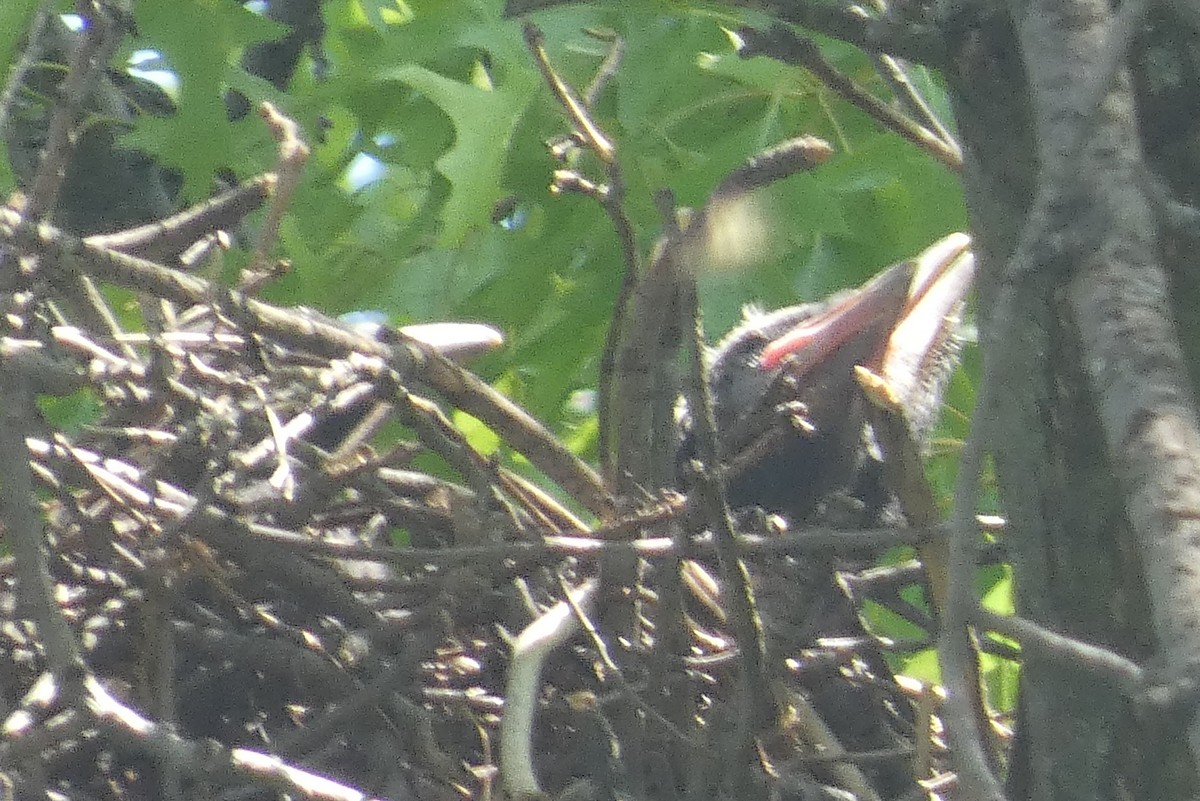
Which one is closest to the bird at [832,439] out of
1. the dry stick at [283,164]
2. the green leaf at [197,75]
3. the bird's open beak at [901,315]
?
the bird's open beak at [901,315]

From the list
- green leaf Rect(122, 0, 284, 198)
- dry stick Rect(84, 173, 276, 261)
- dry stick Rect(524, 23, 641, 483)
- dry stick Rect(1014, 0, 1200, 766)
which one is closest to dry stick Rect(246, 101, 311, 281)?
dry stick Rect(84, 173, 276, 261)

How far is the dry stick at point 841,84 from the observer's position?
1.02m

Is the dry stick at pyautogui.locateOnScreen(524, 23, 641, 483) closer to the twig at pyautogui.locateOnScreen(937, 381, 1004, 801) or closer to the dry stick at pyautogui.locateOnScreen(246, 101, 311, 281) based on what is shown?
the dry stick at pyautogui.locateOnScreen(246, 101, 311, 281)

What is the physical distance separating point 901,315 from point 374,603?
742mm

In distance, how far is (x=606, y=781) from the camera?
4.40 feet

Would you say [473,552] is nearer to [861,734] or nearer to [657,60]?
[861,734]

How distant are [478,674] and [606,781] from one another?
22cm

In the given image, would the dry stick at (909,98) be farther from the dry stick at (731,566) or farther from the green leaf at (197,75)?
the green leaf at (197,75)

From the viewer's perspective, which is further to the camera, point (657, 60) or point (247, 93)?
point (247, 93)

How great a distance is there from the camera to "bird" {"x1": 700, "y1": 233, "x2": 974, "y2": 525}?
1890mm

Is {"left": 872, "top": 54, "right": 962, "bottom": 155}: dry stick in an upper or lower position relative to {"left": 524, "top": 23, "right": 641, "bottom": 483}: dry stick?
upper

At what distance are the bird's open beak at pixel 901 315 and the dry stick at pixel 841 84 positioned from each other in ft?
0.87

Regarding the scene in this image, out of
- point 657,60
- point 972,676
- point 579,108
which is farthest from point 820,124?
point 972,676

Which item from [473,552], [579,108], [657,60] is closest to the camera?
[473,552]
